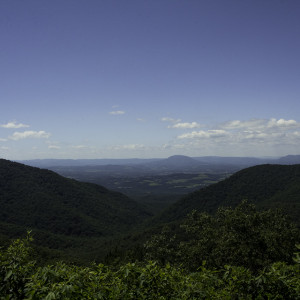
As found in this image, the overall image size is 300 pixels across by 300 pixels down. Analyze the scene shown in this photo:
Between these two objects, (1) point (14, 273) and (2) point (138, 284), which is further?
(2) point (138, 284)

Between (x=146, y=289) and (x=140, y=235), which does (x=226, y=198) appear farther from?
(x=146, y=289)

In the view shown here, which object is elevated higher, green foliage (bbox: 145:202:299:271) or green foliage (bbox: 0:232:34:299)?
green foliage (bbox: 0:232:34:299)

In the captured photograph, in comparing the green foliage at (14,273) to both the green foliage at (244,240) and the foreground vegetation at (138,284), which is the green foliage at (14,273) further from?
the green foliage at (244,240)

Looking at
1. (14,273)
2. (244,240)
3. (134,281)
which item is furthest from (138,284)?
(244,240)

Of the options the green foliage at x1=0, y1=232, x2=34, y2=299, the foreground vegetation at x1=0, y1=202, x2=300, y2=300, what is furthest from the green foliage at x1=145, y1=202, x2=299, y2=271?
the green foliage at x1=0, y1=232, x2=34, y2=299

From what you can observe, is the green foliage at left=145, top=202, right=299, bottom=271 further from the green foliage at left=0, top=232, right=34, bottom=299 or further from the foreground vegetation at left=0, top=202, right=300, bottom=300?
the green foliage at left=0, top=232, right=34, bottom=299

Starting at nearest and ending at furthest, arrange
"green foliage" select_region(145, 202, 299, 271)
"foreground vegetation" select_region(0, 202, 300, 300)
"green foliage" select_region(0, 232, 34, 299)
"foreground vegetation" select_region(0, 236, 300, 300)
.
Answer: "foreground vegetation" select_region(0, 202, 300, 300) → "foreground vegetation" select_region(0, 236, 300, 300) → "green foliage" select_region(0, 232, 34, 299) → "green foliage" select_region(145, 202, 299, 271)

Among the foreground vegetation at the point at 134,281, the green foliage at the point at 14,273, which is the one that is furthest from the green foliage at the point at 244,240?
the green foliage at the point at 14,273

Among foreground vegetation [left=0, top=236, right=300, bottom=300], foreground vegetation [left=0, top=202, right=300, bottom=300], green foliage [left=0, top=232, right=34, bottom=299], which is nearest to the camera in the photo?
foreground vegetation [left=0, top=202, right=300, bottom=300]

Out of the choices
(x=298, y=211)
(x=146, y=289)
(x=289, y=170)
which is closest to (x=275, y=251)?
(x=146, y=289)

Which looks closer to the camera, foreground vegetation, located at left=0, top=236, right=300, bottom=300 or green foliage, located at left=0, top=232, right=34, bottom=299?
foreground vegetation, located at left=0, top=236, right=300, bottom=300

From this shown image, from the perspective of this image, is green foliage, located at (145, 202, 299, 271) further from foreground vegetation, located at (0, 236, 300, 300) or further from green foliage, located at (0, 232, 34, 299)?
green foliage, located at (0, 232, 34, 299)

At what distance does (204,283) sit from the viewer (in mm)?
8773

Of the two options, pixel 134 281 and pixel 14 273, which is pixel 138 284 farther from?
pixel 14 273
